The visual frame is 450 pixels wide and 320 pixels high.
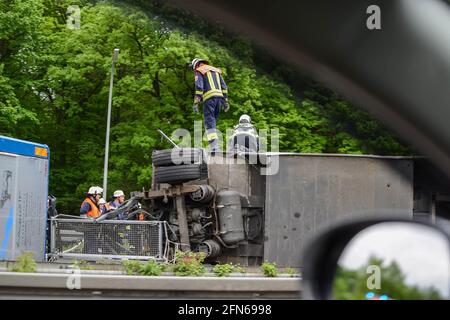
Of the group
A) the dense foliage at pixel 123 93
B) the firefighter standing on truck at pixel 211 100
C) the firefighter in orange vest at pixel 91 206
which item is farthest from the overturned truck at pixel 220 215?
the firefighter in orange vest at pixel 91 206

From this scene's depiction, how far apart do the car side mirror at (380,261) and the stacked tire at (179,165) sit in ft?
19.1

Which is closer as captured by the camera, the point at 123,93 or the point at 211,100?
the point at 211,100

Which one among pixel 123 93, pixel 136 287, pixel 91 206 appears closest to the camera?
pixel 136 287

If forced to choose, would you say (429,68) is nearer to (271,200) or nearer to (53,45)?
(271,200)

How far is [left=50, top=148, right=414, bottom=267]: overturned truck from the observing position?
7262 millimetres

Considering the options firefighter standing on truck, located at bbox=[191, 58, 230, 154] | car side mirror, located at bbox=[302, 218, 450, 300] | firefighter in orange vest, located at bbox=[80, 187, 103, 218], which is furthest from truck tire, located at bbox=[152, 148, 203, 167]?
car side mirror, located at bbox=[302, 218, 450, 300]

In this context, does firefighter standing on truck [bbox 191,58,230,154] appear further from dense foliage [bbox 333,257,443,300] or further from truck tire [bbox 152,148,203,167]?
dense foliage [bbox 333,257,443,300]

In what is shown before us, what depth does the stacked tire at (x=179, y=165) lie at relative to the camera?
7.54m

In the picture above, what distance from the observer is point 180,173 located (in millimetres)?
7652

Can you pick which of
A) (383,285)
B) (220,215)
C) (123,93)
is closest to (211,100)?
(383,285)

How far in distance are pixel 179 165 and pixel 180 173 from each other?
9cm

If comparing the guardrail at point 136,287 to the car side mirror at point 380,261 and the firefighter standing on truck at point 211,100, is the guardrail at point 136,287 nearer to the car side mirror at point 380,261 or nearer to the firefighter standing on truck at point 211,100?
the firefighter standing on truck at point 211,100

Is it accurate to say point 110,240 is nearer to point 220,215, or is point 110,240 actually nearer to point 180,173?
point 180,173
